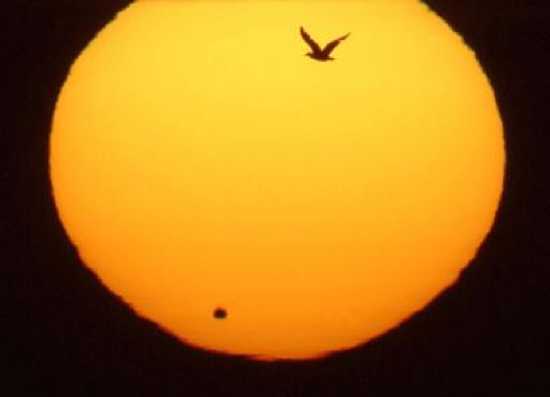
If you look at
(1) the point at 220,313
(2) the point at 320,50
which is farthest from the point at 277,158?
(1) the point at 220,313

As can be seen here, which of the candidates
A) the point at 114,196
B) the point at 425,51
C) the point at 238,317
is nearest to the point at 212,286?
the point at 238,317

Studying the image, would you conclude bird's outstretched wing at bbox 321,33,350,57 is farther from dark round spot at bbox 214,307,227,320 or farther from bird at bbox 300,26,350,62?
dark round spot at bbox 214,307,227,320

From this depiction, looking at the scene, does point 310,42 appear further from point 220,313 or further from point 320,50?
point 220,313

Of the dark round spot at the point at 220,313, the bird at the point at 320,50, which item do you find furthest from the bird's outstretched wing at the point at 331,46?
the dark round spot at the point at 220,313

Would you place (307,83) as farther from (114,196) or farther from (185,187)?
(114,196)

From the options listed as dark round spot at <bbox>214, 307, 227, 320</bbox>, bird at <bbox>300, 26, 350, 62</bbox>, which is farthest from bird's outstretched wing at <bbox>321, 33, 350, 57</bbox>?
dark round spot at <bbox>214, 307, 227, 320</bbox>

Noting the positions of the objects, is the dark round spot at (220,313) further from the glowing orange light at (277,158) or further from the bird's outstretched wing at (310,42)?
the bird's outstretched wing at (310,42)
